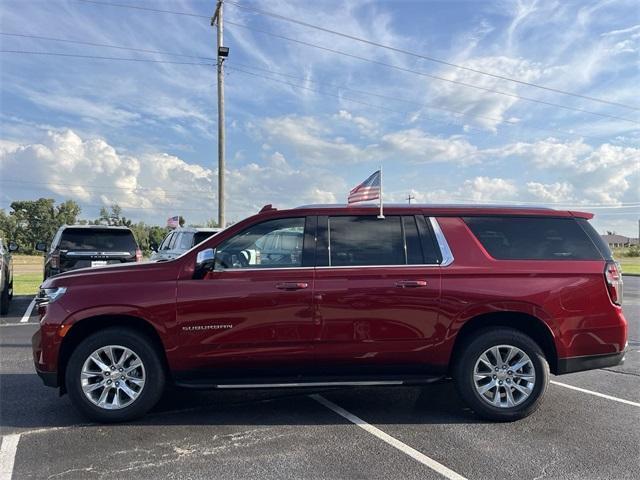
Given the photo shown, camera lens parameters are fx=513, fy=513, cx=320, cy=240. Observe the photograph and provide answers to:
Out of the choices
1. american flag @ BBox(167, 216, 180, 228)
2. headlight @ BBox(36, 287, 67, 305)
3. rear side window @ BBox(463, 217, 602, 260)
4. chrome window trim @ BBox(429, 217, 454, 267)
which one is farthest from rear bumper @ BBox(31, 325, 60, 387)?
american flag @ BBox(167, 216, 180, 228)

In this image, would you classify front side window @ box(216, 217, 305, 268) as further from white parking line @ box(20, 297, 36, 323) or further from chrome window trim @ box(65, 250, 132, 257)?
white parking line @ box(20, 297, 36, 323)

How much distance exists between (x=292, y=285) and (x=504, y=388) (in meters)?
2.10

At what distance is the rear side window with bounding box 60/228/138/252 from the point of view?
402 inches

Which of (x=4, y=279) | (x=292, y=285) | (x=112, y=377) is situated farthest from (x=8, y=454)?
(x=4, y=279)

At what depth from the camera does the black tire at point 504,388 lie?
4516 mm

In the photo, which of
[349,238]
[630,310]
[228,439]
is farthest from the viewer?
[630,310]

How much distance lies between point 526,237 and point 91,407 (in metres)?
4.18

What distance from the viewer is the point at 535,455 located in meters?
3.79

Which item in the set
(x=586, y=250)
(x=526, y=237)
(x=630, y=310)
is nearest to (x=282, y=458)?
(x=526, y=237)

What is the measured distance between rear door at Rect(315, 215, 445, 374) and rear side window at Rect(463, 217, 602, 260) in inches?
22.1

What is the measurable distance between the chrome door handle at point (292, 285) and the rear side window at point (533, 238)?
1.67m

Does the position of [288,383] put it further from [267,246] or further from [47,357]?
[47,357]

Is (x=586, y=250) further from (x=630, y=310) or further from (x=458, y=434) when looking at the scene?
(x=630, y=310)

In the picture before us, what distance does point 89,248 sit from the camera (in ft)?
33.6
